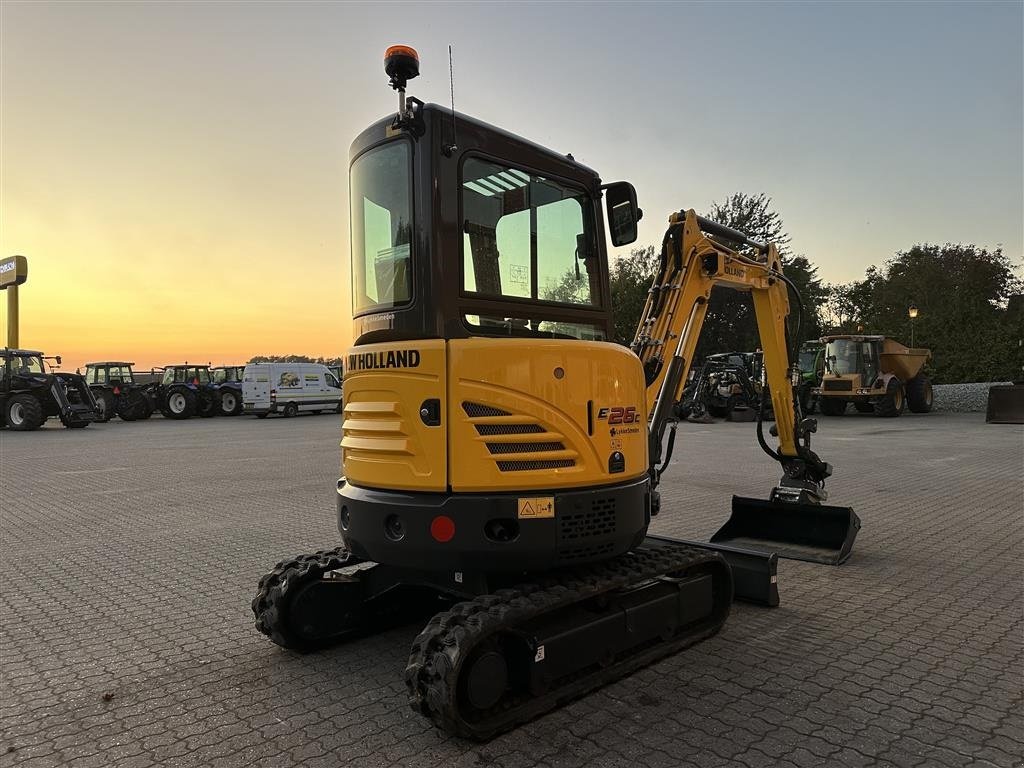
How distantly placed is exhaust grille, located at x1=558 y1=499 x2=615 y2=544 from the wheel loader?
23.2 metres

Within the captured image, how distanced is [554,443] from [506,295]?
819mm

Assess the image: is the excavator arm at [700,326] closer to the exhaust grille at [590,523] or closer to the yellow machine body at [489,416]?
the exhaust grille at [590,523]

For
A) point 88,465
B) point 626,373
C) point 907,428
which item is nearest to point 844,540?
point 626,373

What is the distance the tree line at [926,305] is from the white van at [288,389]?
12511 millimetres

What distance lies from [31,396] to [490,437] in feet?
80.1

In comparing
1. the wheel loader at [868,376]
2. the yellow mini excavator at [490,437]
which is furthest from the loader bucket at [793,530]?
the wheel loader at [868,376]

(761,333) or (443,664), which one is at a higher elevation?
(761,333)

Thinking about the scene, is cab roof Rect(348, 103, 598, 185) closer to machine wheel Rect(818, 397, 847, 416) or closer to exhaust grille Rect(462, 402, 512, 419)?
exhaust grille Rect(462, 402, 512, 419)

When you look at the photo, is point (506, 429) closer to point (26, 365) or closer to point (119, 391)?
point (26, 365)

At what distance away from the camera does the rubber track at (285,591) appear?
13.7 feet

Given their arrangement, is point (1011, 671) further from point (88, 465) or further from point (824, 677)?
point (88, 465)

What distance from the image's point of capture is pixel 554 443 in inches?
144

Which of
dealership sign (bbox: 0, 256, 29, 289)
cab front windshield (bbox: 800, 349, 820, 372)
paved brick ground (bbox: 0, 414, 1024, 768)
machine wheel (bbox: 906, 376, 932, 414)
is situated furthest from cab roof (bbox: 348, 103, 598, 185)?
dealership sign (bbox: 0, 256, 29, 289)

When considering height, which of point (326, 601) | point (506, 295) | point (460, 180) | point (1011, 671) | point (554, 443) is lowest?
point (1011, 671)
